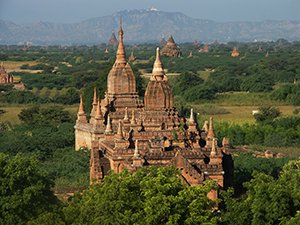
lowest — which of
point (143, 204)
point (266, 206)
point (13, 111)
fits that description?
point (13, 111)

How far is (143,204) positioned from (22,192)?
5891 millimetres

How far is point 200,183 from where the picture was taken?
1166 inches

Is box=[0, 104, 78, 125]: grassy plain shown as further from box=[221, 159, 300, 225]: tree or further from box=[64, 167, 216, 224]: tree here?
box=[221, 159, 300, 225]: tree

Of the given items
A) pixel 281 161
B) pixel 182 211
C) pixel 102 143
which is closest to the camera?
pixel 182 211

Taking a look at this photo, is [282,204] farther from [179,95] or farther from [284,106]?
[179,95]

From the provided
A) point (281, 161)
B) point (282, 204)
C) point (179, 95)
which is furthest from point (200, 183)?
point (179, 95)

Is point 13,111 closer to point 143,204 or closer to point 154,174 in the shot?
point 154,174

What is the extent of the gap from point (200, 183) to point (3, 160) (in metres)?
7.92

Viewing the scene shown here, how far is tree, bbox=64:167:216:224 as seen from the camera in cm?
2311

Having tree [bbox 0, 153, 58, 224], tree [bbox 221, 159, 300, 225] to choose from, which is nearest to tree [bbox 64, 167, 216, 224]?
tree [bbox 221, 159, 300, 225]

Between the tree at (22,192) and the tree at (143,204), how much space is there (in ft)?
8.37

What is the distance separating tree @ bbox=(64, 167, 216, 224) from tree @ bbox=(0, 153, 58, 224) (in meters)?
2.55

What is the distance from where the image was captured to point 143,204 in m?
23.9

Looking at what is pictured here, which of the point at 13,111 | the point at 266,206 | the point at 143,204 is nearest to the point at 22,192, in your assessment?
the point at 143,204
